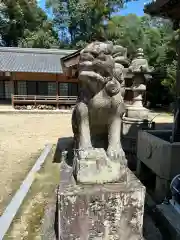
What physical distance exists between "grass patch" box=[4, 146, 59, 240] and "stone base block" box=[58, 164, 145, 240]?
0.82 m

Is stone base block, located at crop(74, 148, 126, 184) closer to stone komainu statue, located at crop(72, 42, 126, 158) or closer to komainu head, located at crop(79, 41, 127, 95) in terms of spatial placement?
stone komainu statue, located at crop(72, 42, 126, 158)

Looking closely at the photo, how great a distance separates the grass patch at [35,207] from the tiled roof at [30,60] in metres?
14.5

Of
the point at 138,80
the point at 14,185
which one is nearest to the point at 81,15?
the point at 138,80

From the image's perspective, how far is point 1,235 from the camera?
2.74 m

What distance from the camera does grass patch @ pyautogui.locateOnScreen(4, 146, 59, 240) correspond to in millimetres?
2836

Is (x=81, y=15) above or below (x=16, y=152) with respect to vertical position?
above

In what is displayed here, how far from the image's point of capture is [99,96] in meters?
2.23

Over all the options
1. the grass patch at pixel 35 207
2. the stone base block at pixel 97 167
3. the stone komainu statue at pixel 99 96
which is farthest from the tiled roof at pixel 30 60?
the stone base block at pixel 97 167

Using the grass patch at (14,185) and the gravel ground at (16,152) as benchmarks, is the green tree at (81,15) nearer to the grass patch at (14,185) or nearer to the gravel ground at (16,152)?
the gravel ground at (16,152)

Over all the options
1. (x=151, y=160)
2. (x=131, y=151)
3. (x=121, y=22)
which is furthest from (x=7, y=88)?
(x=151, y=160)

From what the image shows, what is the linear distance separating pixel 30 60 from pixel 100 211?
19.6 meters

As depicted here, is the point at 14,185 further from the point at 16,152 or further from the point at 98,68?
the point at 98,68

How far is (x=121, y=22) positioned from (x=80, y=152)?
72.5ft

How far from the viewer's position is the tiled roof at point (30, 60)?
18.3m
